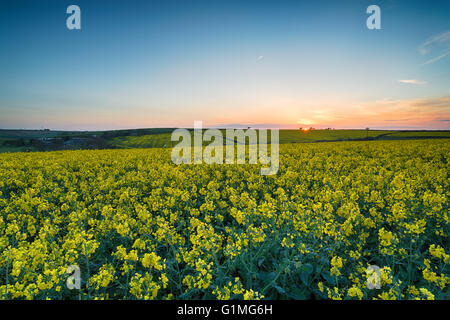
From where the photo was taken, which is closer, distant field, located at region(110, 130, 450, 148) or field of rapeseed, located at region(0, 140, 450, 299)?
field of rapeseed, located at region(0, 140, 450, 299)

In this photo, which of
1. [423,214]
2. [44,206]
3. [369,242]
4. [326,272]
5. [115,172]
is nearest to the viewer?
[326,272]

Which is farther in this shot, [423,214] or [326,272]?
[423,214]

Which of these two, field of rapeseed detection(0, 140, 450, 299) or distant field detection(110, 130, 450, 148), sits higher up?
distant field detection(110, 130, 450, 148)

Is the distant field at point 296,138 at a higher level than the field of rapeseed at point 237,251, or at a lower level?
higher

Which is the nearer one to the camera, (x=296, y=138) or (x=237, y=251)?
(x=237, y=251)

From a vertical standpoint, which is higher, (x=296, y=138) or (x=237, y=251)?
(x=296, y=138)

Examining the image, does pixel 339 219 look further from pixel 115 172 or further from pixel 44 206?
pixel 115 172

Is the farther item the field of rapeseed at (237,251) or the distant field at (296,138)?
the distant field at (296,138)

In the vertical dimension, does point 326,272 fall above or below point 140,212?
below
